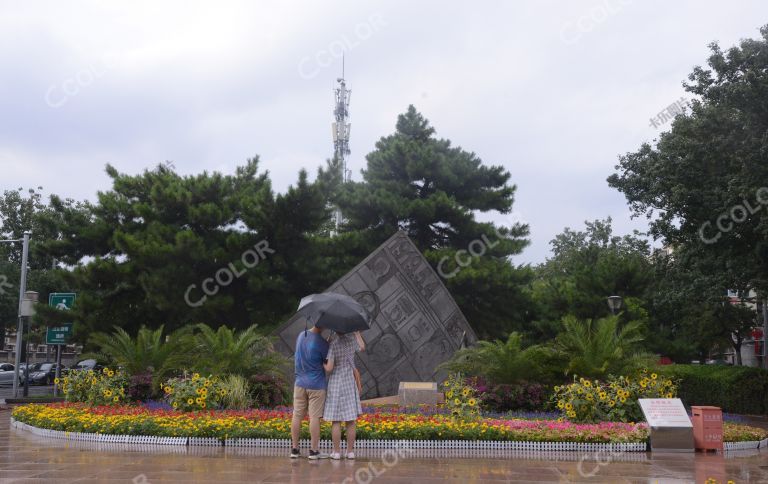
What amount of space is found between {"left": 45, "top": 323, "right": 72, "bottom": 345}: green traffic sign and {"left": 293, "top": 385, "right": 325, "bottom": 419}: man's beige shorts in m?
14.0

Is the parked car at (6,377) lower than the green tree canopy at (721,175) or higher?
lower

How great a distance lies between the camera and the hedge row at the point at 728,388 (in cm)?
1911

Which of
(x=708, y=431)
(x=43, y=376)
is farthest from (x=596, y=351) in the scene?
(x=43, y=376)

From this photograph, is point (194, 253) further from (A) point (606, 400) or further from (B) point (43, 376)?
(B) point (43, 376)

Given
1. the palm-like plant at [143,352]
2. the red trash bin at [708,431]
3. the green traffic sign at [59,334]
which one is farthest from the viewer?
the green traffic sign at [59,334]

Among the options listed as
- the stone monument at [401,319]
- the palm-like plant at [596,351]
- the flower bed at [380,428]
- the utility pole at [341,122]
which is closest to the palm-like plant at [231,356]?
the flower bed at [380,428]

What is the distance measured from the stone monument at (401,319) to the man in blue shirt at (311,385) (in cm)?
878

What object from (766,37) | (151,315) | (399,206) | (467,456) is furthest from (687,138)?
(151,315)

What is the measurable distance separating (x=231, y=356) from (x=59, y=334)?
905 cm

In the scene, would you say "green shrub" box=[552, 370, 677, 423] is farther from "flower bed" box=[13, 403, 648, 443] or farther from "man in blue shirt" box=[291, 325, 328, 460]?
"man in blue shirt" box=[291, 325, 328, 460]

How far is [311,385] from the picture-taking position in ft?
27.9

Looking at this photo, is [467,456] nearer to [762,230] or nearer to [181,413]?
[181,413]

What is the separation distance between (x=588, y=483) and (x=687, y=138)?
533 inches

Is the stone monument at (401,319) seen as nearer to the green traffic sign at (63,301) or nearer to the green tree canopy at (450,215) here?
the green tree canopy at (450,215)
